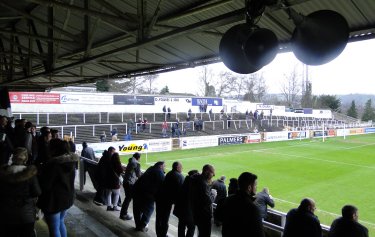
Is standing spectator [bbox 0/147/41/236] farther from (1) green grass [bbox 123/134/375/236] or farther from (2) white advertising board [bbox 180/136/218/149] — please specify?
(2) white advertising board [bbox 180/136/218/149]

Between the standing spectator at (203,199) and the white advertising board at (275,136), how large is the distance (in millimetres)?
34321

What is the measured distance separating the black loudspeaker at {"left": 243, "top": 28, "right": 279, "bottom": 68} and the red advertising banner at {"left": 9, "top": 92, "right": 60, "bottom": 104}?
28.1 m

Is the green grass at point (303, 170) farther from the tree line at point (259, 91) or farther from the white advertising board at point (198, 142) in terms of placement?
the tree line at point (259, 91)

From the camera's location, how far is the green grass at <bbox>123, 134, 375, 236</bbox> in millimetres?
14484

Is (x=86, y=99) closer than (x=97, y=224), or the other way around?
(x=97, y=224)

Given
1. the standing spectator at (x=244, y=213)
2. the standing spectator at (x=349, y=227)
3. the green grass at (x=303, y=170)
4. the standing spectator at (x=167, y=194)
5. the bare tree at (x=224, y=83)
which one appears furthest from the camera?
the bare tree at (x=224, y=83)

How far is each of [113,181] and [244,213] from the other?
4.58 meters

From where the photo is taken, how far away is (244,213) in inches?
131

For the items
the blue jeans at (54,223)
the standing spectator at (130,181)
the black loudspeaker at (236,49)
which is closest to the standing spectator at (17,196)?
the blue jeans at (54,223)

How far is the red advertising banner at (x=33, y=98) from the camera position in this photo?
91.3 feet

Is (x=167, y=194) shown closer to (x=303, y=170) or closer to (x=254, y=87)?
(x=303, y=170)

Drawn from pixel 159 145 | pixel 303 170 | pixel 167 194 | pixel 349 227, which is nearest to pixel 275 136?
pixel 159 145

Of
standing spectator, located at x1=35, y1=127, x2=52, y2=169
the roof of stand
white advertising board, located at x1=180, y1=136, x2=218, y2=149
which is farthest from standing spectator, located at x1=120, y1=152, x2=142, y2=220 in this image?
white advertising board, located at x1=180, y1=136, x2=218, y2=149

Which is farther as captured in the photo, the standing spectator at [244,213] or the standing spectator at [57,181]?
the standing spectator at [57,181]
